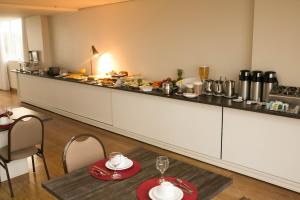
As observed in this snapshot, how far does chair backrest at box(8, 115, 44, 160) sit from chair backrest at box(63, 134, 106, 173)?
90 centimetres

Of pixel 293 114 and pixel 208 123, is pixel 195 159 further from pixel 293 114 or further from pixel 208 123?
pixel 293 114

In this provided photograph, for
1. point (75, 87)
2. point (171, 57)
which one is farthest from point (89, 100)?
point (171, 57)

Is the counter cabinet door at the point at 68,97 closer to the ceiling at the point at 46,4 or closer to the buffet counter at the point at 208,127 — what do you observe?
the buffet counter at the point at 208,127

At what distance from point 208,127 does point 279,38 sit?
1213 mm

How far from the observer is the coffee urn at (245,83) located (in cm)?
310

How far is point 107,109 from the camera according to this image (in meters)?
4.49

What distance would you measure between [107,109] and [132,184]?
2985 mm

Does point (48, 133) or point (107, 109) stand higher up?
point (107, 109)

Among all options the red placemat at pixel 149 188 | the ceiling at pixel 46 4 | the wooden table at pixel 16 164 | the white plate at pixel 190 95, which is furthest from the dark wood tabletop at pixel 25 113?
the ceiling at pixel 46 4

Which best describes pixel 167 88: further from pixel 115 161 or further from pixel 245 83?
pixel 115 161

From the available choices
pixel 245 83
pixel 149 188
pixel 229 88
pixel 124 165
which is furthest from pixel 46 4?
pixel 149 188

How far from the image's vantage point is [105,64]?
523 cm

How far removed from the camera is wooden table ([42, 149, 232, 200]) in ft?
4.86

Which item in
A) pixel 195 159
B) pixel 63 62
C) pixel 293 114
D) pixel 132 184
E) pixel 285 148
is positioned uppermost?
pixel 63 62
